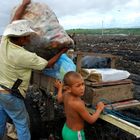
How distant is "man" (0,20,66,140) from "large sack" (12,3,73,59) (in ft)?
0.46

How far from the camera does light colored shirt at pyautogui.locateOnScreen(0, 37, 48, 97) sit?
4.18 metres

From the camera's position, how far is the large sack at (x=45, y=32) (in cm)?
452

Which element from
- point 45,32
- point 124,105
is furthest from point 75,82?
point 45,32

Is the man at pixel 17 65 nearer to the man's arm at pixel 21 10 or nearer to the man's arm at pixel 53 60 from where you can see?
the man's arm at pixel 53 60

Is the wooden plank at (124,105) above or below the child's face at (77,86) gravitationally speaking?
below

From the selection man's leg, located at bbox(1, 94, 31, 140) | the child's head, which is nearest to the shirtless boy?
the child's head

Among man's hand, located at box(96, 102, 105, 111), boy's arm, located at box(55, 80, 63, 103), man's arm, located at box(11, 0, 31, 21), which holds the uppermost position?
man's arm, located at box(11, 0, 31, 21)

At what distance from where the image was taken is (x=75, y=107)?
3.97 meters

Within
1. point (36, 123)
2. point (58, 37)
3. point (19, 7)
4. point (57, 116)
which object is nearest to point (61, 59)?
point (58, 37)

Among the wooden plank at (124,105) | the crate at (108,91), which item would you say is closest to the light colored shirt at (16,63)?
the crate at (108,91)

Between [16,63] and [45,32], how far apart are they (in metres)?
0.62

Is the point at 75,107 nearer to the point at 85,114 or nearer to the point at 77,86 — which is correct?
the point at 85,114

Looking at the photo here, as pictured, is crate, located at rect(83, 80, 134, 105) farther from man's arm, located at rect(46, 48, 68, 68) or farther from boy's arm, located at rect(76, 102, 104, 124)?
man's arm, located at rect(46, 48, 68, 68)

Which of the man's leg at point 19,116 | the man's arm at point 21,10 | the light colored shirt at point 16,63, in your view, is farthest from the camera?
the man's arm at point 21,10
